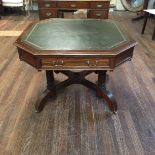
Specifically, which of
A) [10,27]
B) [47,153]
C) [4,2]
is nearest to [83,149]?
[47,153]

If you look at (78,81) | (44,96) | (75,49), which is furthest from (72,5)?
(75,49)

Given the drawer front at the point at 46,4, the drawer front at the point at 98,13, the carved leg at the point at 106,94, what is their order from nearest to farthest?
the carved leg at the point at 106,94
the drawer front at the point at 46,4
the drawer front at the point at 98,13

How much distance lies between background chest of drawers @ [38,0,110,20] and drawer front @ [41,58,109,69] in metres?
2.34

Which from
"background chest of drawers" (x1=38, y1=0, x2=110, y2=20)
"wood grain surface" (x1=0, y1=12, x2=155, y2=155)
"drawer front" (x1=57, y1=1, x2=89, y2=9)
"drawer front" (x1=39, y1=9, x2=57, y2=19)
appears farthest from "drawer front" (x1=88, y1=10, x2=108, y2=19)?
"wood grain surface" (x1=0, y1=12, x2=155, y2=155)

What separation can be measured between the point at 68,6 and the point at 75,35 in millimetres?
2061

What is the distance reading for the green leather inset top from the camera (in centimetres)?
143

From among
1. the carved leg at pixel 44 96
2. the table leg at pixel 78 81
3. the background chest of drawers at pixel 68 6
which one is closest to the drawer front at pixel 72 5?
the background chest of drawers at pixel 68 6

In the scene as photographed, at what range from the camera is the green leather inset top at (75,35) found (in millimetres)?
1433

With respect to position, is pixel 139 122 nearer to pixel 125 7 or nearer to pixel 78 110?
pixel 78 110

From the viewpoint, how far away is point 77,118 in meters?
1.74

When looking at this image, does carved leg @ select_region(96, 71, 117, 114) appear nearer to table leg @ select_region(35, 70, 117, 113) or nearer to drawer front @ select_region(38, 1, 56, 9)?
table leg @ select_region(35, 70, 117, 113)

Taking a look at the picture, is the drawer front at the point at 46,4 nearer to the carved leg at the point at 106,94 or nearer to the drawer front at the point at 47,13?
the drawer front at the point at 47,13

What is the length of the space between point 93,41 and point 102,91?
0.51 meters

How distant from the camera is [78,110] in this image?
1835 mm
